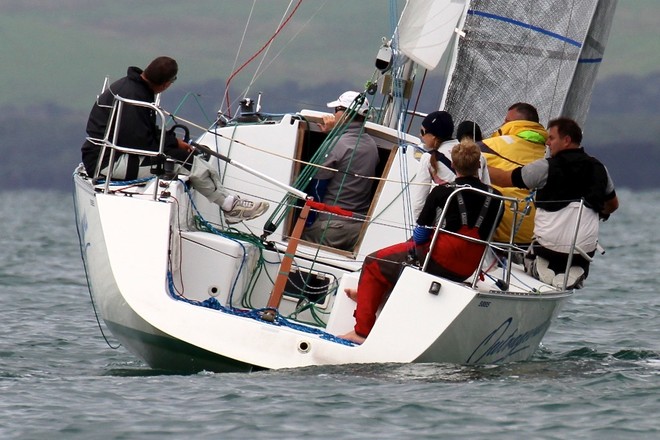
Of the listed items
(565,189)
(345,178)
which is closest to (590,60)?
(345,178)

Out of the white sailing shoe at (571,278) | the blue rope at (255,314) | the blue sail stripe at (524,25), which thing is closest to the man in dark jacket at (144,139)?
the blue rope at (255,314)

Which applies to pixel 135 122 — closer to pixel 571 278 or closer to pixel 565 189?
pixel 565 189

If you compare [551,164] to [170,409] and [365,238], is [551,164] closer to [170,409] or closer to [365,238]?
[365,238]

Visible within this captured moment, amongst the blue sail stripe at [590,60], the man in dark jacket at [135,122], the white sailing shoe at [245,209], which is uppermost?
the blue sail stripe at [590,60]

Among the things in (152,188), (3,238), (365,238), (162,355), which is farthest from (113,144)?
(3,238)

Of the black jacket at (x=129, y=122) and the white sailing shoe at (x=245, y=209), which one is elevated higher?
the black jacket at (x=129, y=122)

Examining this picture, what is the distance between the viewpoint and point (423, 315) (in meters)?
7.18

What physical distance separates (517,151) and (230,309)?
98.7 inches

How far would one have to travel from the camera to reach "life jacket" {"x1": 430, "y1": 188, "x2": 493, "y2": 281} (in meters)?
7.46

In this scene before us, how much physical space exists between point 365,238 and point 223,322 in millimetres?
2299

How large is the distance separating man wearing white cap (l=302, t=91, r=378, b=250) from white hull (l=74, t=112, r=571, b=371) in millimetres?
848

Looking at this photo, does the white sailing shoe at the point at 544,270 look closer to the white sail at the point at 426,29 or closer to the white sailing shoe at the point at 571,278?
the white sailing shoe at the point at 571,278

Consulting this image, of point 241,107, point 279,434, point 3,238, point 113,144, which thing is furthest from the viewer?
point 3,238

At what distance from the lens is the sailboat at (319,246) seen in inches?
283
